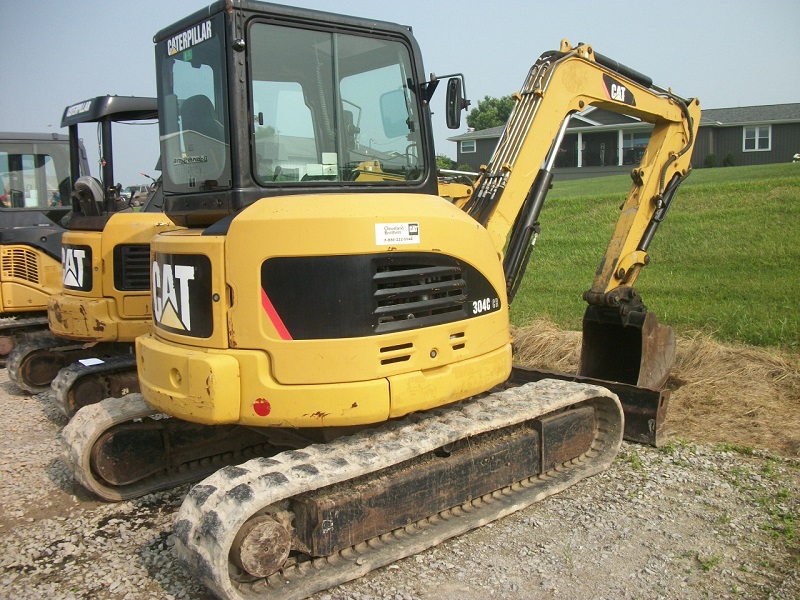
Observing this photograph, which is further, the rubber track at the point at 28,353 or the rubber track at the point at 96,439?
the rubber track at the point at 28,353

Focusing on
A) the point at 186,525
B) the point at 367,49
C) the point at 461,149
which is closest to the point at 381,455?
the point at 186,525

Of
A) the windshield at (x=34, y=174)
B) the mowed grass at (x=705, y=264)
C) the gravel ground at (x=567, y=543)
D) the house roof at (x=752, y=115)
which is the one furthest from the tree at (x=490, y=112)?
the gravel ground at (x=567, y=543)

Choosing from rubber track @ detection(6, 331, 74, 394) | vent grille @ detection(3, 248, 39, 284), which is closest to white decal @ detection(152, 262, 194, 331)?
rubber track @ detection(6, 331, 74, 394)

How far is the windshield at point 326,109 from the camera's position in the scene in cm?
420

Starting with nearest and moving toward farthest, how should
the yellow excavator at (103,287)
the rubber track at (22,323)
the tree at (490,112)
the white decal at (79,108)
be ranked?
1. the yellow excavator at (103,287)
2. the white decal at (79,108)
3. the rubber track at (22,323)
4. the tree at (490,112)

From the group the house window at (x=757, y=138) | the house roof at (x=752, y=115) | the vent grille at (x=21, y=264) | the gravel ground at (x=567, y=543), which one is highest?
the house roof at (x=752, y=115)

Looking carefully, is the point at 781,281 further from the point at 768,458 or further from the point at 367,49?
the point at 367,49

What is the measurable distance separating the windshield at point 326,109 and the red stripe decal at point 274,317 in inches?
26.3

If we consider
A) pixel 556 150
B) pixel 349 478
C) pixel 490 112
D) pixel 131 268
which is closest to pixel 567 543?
pixel 349 478

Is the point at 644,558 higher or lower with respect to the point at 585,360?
lower

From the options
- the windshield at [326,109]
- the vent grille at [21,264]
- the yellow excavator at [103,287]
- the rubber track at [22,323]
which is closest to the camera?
the windshield at [326,109]

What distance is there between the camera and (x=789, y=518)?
14.8 ft

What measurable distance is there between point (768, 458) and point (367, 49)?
12.8 ft

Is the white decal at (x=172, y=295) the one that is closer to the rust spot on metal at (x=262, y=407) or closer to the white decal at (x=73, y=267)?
the rust spot on metal at (x=262, y=407)
